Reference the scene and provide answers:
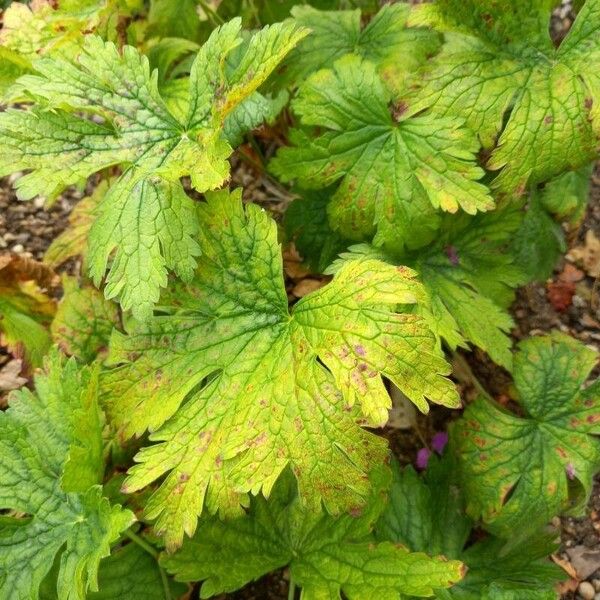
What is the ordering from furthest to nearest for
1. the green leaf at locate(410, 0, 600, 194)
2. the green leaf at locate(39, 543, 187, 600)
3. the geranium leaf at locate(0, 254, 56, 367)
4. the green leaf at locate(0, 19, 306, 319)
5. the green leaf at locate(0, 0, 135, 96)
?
1. the geranium leaf at locate(0, 254, 56, 367)
2. the green leaf at locate(0, 0, 135, 96)
3. the green leaf at locate(39, 543, 187, 600)
4. the green leaf at locate(410, 0, 600, 194)
5. the green leaf at locate(0, 19, 306, 319)

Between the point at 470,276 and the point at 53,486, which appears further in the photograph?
the point at 470,276

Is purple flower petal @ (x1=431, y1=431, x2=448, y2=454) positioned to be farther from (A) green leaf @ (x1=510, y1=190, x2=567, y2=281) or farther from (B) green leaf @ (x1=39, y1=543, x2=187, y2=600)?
(B) green leaf @ (x1=39, y1=543, x2=187, y2=600)

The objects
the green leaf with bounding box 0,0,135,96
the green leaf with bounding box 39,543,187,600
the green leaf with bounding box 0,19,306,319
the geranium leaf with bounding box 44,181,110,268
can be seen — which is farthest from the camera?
the geranium leaf with bounding box 44,181,110,268

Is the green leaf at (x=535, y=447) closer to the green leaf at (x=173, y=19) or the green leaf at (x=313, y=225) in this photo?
the green leaf at (x=313, y=225)

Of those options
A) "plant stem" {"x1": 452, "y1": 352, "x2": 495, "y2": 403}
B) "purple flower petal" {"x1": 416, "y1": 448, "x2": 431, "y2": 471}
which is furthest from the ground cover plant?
"plant stem" {"x1": 452, "y1": 352, "x2": 495, "y2": 403}

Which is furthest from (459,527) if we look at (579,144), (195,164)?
(195,164)

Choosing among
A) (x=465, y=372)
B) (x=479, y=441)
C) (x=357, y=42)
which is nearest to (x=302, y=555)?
(x=479, y=441)

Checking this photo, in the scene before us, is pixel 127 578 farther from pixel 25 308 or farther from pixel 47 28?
pixel 47 28
